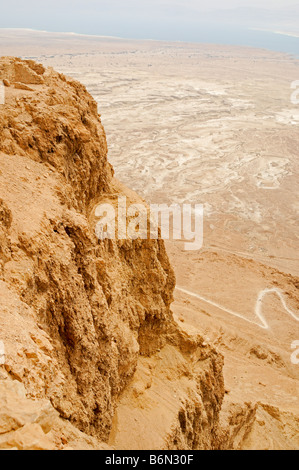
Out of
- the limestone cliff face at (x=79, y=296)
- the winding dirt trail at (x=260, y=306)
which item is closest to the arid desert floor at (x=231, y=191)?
the winding dirt trail at (x=260, y=306)

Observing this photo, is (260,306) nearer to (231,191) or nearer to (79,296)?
(79,296)

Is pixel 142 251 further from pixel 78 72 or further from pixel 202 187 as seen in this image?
pixel 78 72

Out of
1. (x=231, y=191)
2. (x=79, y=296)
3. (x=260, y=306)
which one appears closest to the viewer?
(x=79, y=296)

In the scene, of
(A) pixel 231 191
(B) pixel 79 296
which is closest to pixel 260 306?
(B) pixel 79 296

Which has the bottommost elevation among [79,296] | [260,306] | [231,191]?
[260,306]

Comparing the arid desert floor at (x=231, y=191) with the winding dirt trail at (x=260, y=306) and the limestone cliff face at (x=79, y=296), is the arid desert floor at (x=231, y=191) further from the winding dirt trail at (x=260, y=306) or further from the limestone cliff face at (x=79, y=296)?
the limestone cliff face at (x=79, y=296)

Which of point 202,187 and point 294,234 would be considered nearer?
point 294,234

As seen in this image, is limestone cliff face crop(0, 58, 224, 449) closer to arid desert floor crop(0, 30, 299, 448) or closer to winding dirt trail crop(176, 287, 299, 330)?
arid desert floor crop(0, 30, 299, 448)
